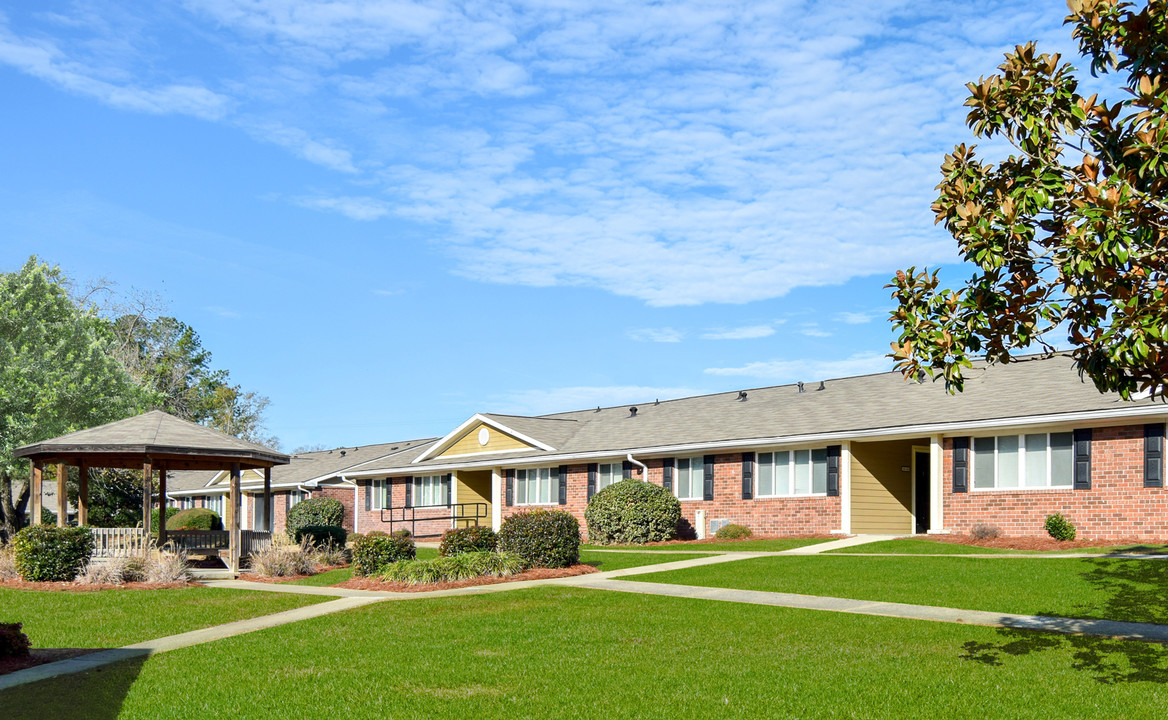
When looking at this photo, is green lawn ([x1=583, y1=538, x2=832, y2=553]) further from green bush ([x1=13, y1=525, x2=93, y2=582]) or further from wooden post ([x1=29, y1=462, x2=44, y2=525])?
wooden post ([x1=29, y1=462, x2=44, y2=525])

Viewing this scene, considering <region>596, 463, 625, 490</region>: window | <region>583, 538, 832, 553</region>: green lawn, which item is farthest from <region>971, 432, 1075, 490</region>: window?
<region>596, 463, 625, 490</region>: window

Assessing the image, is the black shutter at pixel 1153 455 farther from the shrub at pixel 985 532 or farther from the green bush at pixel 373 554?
the green bush at pixel 373 554

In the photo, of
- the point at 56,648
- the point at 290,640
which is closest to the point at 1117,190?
the point at 290,640

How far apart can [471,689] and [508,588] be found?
828 cm

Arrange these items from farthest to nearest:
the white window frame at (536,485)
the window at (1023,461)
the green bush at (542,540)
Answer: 1. the white window frame at (536,485)
2. the window at (1023,461)
3. the green bush at (542,540)

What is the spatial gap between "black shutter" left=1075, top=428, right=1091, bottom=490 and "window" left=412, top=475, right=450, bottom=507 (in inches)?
985

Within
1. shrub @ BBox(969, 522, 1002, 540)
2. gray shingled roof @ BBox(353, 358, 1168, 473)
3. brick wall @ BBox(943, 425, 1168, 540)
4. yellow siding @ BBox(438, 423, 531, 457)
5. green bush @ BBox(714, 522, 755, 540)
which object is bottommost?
green bush @ BBox(714, 522, 755, 540)

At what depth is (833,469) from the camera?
2847 cm

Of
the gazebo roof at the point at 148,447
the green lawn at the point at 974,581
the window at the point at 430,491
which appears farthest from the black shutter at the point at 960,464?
the window at the point at 430,491

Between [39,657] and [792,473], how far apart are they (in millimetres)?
21097

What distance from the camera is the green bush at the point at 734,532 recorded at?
3002 centimetres

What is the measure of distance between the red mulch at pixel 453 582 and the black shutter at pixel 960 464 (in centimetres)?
1004

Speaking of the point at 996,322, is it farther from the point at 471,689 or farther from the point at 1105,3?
the point at 471,689

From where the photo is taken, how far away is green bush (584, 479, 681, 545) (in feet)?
99.3
